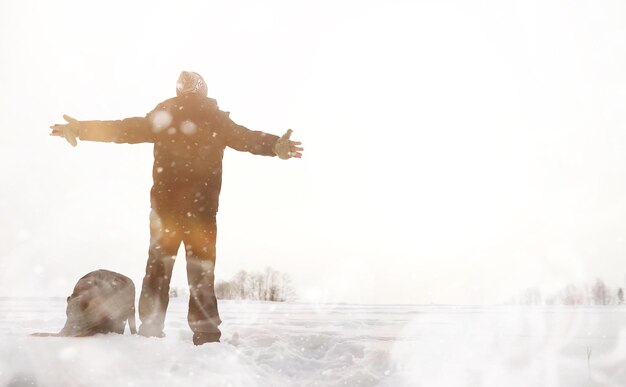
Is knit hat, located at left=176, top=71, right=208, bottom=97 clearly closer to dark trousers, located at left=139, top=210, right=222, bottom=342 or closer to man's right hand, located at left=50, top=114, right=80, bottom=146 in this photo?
man's right hand, located at left=50, top=114, right=80, bottom=146

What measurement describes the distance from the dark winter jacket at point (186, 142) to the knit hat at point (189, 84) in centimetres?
8

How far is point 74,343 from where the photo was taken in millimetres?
4348

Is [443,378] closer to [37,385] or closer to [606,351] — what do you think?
[606,351]

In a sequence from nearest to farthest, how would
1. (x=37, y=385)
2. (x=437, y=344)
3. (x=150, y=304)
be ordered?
(x=37, y=385)
(x=150, y=304)
(x=437, y=344)

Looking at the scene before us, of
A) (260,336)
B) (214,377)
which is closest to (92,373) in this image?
(214,377)

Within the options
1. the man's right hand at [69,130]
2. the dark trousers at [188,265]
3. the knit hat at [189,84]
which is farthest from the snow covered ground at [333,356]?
the knit hat at [189,84]

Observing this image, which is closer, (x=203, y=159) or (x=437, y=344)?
(x=203, y=159)

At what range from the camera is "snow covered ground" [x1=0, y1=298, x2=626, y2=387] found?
4.04 meters

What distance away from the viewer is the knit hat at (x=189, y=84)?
245 inches

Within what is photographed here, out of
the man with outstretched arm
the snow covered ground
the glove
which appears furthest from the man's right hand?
the glove

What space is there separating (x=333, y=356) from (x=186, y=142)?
3.31 meters

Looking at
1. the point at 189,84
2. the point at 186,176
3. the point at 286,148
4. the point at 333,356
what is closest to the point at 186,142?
the point at 186,176

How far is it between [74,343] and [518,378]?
15.4ft

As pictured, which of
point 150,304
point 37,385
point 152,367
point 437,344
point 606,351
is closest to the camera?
point 37,385
